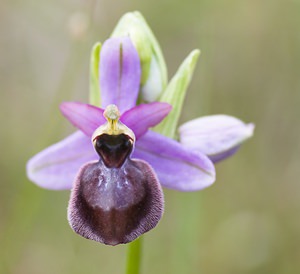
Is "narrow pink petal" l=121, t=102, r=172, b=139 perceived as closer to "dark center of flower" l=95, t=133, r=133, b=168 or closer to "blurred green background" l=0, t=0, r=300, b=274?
"dark center of flower" l=95, t=133, r=133, b=168

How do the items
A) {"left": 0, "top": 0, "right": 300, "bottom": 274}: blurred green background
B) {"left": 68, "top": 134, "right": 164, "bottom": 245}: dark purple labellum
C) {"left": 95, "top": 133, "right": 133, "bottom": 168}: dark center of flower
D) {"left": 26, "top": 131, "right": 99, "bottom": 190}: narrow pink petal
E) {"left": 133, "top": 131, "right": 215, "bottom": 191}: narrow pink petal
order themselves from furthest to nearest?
{"left": 0, "top": 0, "right": 300, "bottom": 274}: blurred green background → {"left": 26, "top": 131, "right": 99, "bottom": 190}: narrow pink petal → {"left": 133, "top": 131, "right": 215, "bottom": 191}: narrow pink petal → {"left": 95, "top": 133, "right": 133, "bottom": 168}: dark center of flower → {"left": 68, "top": 134, "right": 164, "bottom": 245}: dark purple labellum

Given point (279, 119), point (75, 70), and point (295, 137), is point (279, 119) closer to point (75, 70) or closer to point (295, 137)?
point (295, 137)

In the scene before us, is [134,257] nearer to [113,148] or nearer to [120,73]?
[113,148]

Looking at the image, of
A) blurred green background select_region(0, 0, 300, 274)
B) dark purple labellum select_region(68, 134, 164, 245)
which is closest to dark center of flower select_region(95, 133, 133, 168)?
dark purple labellum select_region(68, 134, 164, 245)

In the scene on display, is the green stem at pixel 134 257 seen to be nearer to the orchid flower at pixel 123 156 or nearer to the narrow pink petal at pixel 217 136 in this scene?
the orchid flower at pixel 123 156

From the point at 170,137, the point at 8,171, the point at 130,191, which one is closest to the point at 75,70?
the point at 8,171

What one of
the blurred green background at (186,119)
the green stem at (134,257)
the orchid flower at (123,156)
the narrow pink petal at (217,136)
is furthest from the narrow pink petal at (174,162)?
the blurred green background at (186,119)

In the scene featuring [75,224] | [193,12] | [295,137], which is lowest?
[75,224]
